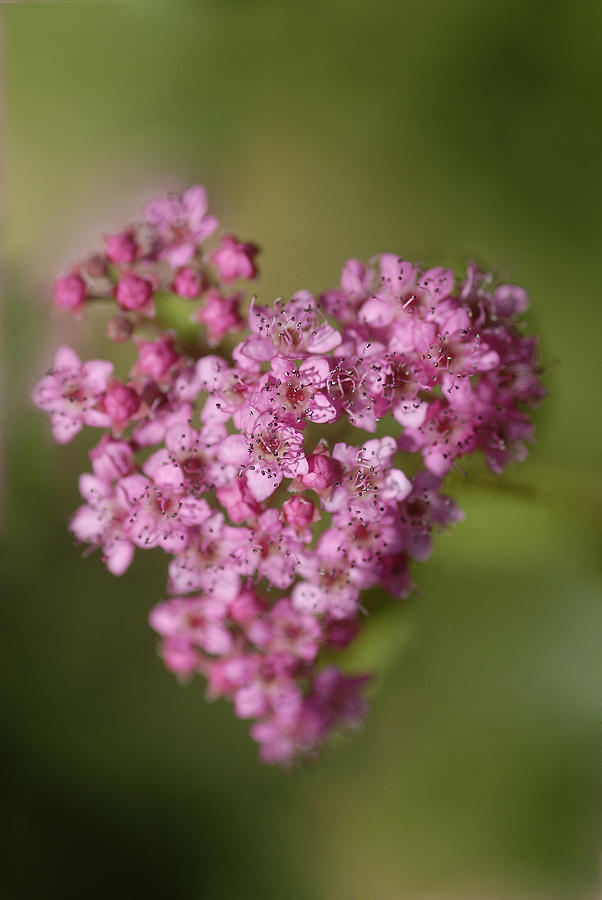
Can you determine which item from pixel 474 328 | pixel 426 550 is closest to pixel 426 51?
pixel 474 328

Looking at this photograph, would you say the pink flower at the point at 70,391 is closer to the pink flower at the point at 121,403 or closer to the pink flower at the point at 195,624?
the pink flower at the point at 121,403

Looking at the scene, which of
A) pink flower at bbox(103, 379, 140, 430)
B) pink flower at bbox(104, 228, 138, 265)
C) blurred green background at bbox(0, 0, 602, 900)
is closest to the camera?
pink flower at bbox(103, 379, 140, 430)

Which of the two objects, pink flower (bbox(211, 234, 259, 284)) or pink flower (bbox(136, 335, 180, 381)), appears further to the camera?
pink flower (bbox(211, 234, 259, 284))

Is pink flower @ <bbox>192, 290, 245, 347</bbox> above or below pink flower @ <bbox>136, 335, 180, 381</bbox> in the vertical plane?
above

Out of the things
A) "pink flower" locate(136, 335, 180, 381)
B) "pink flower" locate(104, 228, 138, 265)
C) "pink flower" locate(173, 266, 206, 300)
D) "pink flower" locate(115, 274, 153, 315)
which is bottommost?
"pink flower" locate(136, 335, 180, 381)

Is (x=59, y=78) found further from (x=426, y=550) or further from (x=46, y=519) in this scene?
(x=426, y=550)

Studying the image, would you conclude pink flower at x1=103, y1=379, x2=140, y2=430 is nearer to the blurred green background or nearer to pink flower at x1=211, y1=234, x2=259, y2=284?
pink flower at x1=211, y1=234, x2=259, y2=284

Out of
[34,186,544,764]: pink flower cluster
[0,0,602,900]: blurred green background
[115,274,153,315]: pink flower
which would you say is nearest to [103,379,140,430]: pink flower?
[34,186,544,764]: pink flower cluster

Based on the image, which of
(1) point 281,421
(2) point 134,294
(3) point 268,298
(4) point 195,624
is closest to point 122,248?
(2) point 134,294

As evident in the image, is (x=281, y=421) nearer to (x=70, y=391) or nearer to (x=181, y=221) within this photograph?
(x=70, y=391)
